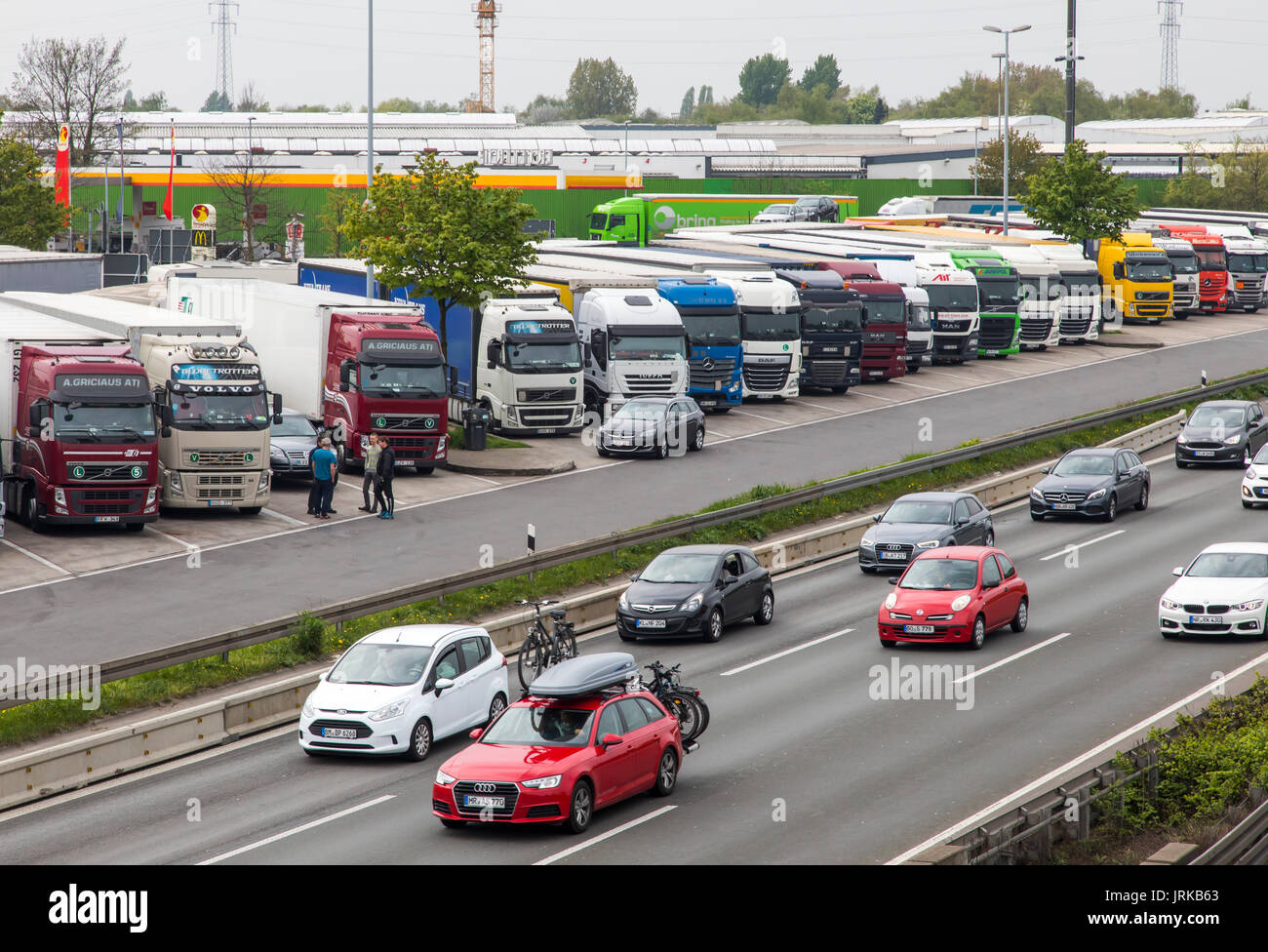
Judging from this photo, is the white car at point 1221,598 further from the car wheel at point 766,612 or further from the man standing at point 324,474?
the man standing at point 324,474

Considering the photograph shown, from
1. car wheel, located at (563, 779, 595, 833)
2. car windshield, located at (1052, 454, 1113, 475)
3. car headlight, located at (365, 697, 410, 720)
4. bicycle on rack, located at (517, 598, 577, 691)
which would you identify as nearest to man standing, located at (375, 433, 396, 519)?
bicycle on rack, located at (517, 598, 577, 691)

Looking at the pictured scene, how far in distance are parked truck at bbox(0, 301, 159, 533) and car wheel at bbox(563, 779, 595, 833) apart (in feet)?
57.1

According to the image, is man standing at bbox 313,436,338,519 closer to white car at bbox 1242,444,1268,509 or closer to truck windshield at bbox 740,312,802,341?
truck windshield at bbox 740,312,802,341

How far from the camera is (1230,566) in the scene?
26.1 m

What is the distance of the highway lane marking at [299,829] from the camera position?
54.3 ft

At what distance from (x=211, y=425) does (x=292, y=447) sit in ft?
13.6

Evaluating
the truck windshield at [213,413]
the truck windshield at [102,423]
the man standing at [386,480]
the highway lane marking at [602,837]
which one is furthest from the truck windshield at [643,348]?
the highway lane marking at [602,837]

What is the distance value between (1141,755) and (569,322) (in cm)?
2705

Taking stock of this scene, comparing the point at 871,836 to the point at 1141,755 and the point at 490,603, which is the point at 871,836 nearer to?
the point at 1141,755

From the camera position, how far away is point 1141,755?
16.9 metres

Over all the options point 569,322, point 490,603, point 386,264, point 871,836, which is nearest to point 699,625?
point 490,603

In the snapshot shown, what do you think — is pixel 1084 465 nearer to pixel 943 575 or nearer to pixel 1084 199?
pixel 943 575

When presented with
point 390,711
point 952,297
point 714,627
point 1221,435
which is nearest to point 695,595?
point 714,627
